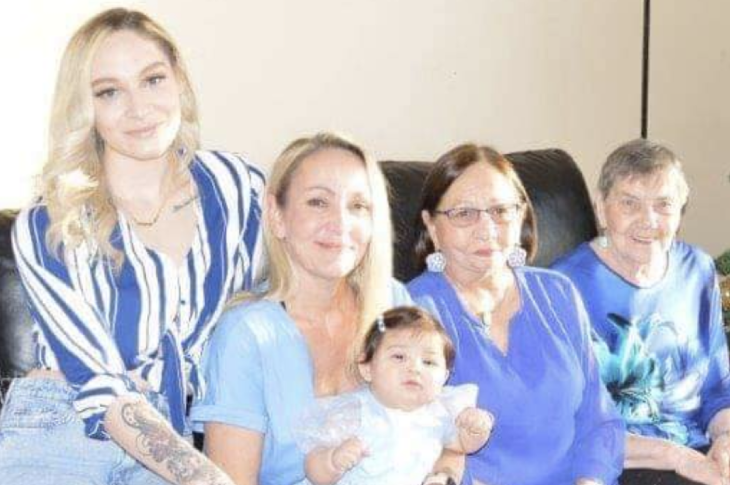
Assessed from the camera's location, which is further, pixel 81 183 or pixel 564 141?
pixel 564 141

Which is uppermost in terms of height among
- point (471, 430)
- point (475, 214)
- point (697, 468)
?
point (475, 214)

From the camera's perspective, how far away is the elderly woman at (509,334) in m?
2.40

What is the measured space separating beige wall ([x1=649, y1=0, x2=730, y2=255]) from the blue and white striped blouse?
2.23 metres

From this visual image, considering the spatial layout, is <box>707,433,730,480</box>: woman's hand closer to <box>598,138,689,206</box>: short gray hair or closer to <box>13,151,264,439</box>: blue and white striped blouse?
<box>598,138,689,206</box>: short gray hair

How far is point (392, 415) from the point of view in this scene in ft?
7.36

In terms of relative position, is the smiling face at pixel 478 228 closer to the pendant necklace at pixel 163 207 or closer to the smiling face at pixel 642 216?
the smiling face at pixel 642 216

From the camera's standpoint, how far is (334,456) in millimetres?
2154

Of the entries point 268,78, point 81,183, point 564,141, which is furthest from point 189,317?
point 564,141

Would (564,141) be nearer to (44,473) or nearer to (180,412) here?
(180,412)

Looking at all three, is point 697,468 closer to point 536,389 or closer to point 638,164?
point 536,389

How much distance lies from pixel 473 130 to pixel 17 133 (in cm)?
142

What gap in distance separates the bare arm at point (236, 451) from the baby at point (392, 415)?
0.09m

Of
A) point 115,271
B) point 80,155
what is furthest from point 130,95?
point 115,271

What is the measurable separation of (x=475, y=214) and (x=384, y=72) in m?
1.03
